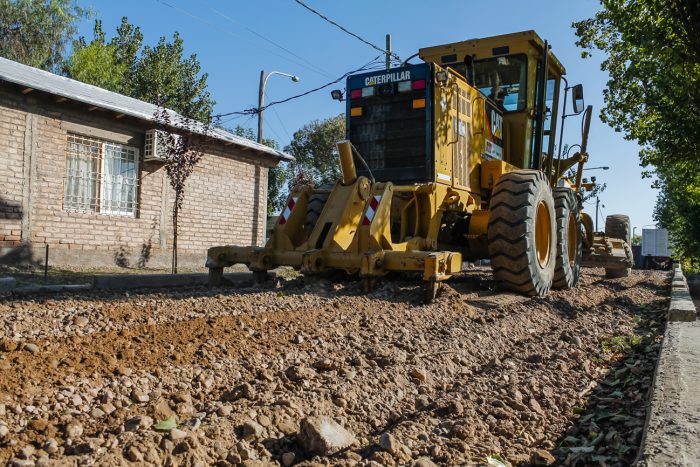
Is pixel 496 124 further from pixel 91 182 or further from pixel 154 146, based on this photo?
pixel 91 182

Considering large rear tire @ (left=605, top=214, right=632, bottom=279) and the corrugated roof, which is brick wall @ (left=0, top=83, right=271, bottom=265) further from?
large rear tire @ (left=605, top=214, right=632, bottom=279)

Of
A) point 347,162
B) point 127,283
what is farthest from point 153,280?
point 347,162

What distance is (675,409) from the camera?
243 cm

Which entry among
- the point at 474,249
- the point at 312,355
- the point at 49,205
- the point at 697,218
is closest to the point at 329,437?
the point at 312,355

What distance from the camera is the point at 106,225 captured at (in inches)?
453

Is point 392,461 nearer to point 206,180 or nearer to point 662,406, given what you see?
point 662,406

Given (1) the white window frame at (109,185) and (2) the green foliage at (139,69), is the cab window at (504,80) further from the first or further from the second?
(2) the green foliage at (139,69)

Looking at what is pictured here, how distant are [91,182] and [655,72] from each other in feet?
43.0

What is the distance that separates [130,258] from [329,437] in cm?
1074

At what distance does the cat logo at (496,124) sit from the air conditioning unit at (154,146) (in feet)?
23.2

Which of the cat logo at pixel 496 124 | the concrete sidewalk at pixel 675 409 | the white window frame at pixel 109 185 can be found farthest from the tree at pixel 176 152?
the concrete sidewalk at pixel 675 409

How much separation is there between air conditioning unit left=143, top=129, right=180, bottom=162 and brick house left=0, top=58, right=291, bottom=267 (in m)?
0.04

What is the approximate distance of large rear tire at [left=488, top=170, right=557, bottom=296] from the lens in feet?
20.5

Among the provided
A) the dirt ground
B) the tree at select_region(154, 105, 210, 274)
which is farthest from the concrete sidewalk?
the tree at select_region(154, 105, 210, 274)
